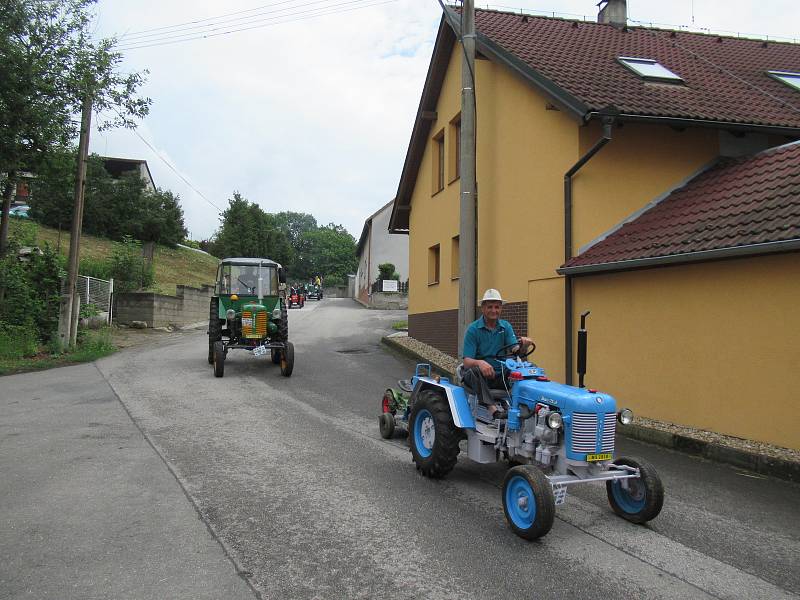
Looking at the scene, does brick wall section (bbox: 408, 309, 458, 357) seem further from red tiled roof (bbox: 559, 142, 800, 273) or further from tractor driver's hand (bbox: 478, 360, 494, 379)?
tractor driver's hand (bbox: 478, 360, 494, 379)

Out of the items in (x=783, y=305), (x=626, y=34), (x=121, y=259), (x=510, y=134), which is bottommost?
(x=783, y=305)

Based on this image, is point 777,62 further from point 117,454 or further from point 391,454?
point 117,454

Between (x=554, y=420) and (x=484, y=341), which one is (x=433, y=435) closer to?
(x=484, y=341)

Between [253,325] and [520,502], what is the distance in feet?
30.7

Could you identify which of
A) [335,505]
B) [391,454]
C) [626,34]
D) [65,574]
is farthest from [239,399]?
[626,34]

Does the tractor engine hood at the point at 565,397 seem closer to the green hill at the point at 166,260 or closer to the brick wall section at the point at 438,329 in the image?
the brick wall section at the point at 438,329

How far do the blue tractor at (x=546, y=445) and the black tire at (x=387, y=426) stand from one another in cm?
176

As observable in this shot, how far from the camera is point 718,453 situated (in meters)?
6.45

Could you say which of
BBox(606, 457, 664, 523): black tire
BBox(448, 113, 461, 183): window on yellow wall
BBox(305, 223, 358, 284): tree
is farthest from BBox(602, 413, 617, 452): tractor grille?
BBox(305, 223, 358, 284): tree

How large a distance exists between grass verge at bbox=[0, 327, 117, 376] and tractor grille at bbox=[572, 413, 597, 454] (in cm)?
1233

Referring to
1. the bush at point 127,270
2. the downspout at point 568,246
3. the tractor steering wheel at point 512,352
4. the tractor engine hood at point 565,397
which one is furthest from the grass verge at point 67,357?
the tractor engine hood at point 565,397

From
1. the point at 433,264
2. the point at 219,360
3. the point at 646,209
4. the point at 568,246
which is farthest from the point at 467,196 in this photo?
the point at 433,264

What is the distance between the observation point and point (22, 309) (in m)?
15.2

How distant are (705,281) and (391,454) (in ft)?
14.3
